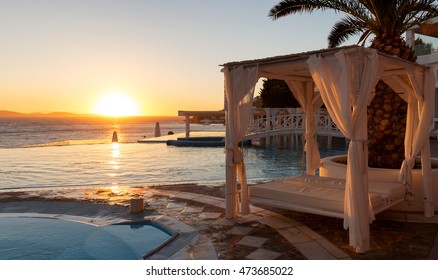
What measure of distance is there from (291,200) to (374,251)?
155 cm

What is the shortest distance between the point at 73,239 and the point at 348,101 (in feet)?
15.8

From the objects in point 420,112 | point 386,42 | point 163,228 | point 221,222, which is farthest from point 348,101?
point 386,42

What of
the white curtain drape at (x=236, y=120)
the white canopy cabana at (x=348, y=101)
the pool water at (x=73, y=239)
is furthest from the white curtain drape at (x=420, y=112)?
the pool water at (x=73, y=239)

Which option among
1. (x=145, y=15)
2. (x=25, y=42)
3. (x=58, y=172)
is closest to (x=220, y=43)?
(x=145, y=15)

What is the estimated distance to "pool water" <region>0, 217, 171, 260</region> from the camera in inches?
210

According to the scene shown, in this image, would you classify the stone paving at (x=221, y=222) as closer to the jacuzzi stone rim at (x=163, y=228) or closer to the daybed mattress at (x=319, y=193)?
the jacuzzi stone rim at (x=163, y=228)

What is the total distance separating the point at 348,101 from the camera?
15.7 ft

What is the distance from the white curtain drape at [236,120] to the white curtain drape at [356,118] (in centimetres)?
166

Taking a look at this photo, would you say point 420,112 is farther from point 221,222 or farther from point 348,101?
point 221,222

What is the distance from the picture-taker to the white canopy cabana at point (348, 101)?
15.8 feet

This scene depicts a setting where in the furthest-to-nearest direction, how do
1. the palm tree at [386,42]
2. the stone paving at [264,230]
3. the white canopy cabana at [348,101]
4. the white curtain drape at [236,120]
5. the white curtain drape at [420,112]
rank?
the palm tree at [386,42]
the white curtain drape at [420,112]
the white curtain drape at [236,120]
the white canopy cabana at [348,101]
the stone paving at [264,230]

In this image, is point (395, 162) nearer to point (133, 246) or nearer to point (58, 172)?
point (133, 246)
